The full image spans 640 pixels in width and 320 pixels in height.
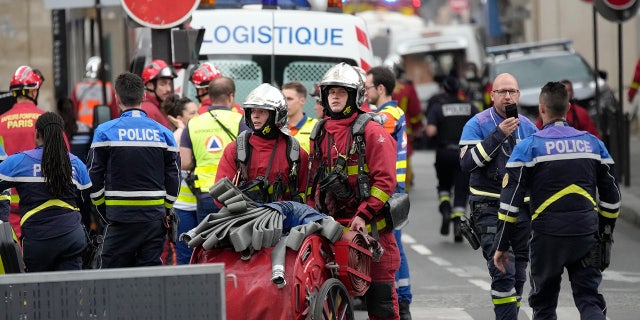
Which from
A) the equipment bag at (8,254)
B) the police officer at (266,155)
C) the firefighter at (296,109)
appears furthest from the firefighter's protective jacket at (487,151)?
the equipment bag at (8,254)

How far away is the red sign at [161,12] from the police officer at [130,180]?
2.38 m

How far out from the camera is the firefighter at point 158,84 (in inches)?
549

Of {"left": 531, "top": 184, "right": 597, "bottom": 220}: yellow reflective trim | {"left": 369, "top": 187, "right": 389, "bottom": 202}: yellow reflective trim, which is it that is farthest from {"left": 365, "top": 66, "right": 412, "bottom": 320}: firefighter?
{"left": 531, "top": 184, "right": 597, "bottom": 220}: yellow reflective trim

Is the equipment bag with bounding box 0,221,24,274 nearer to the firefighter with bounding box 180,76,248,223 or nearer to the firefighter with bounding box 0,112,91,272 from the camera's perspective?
the firefighter with bounding box 0,112,91,272

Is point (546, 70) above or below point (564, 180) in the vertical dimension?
above

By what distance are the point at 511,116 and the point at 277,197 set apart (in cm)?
175

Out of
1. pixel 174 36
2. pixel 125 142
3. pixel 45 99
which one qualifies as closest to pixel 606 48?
pixel 45 99

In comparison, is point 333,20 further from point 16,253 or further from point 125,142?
point 16,253

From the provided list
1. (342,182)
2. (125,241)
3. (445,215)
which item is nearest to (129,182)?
(125,241)

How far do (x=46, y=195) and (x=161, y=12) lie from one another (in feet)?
10.3

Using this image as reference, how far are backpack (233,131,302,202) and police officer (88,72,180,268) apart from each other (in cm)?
79

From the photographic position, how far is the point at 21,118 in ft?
41.9

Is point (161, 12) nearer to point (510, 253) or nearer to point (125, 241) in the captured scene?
point (125, 241)

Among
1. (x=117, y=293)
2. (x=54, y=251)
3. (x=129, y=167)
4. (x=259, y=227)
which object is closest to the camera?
(x=117, y=293)
